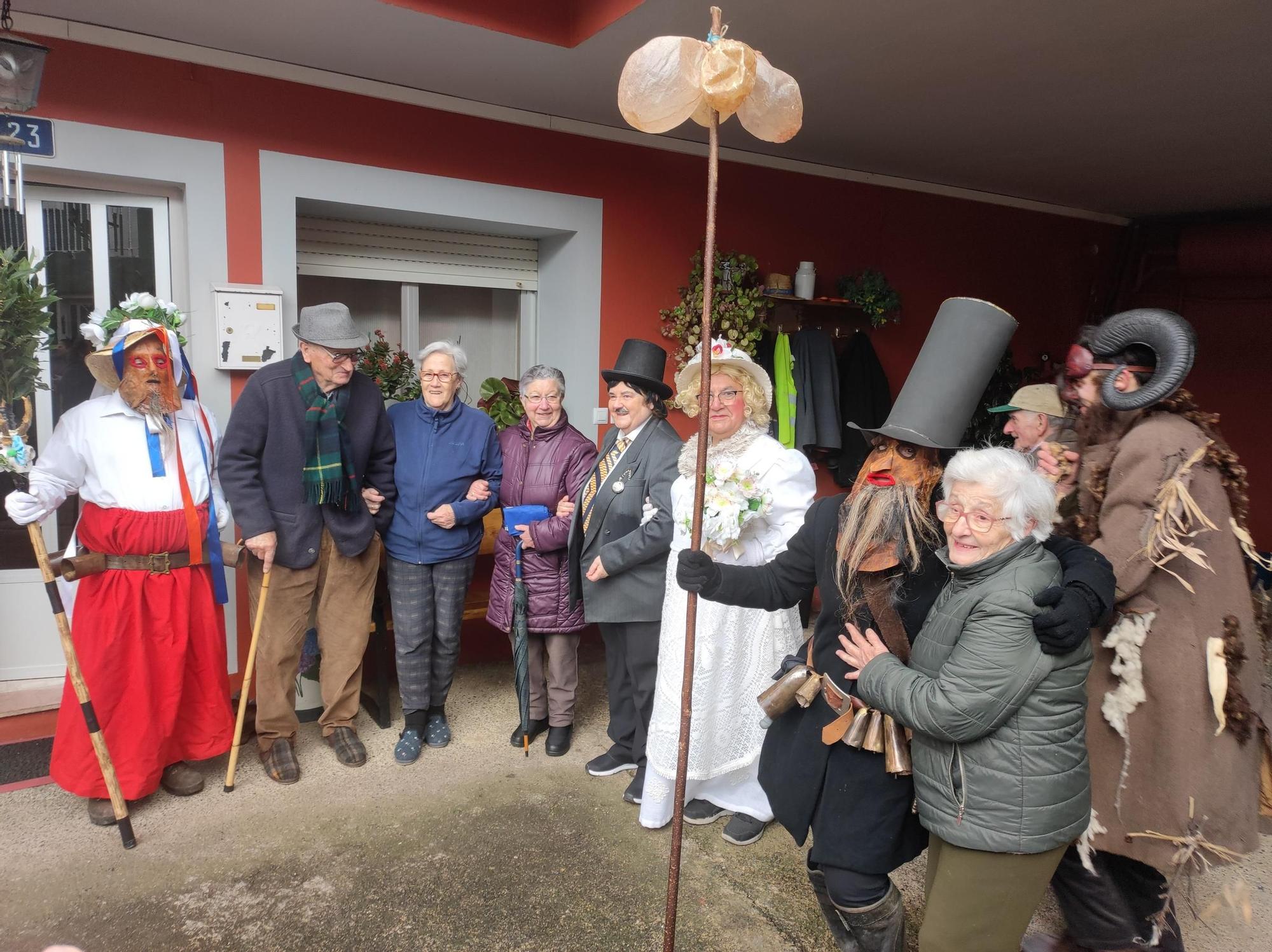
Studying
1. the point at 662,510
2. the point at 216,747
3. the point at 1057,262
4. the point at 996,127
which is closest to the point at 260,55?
the point at 662,510

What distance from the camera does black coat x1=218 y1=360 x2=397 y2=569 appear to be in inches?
142

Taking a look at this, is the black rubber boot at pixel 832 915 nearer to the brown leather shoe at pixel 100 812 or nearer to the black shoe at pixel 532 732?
the black shoe at pixel 532 732

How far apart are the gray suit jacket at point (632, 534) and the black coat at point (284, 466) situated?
111cm

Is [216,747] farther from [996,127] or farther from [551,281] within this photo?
[996,127]

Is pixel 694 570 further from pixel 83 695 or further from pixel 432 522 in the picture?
pixel 83 695

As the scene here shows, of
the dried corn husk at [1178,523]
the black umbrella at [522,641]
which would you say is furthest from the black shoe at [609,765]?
the dried corn husk at [1178,523]

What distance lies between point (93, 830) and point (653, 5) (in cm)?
404

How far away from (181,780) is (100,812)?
310mm

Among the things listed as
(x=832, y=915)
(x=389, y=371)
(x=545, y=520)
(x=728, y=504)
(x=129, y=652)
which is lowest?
(x=832, y=915)

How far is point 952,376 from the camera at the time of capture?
7.47 ft

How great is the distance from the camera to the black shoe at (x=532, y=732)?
14.0 feet

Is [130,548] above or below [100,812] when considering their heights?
above

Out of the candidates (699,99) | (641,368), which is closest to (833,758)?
(699,99)

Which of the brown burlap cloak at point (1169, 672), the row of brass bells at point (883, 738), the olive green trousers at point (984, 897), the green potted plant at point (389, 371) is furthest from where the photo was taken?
the green potted plant at point (389, 371)
